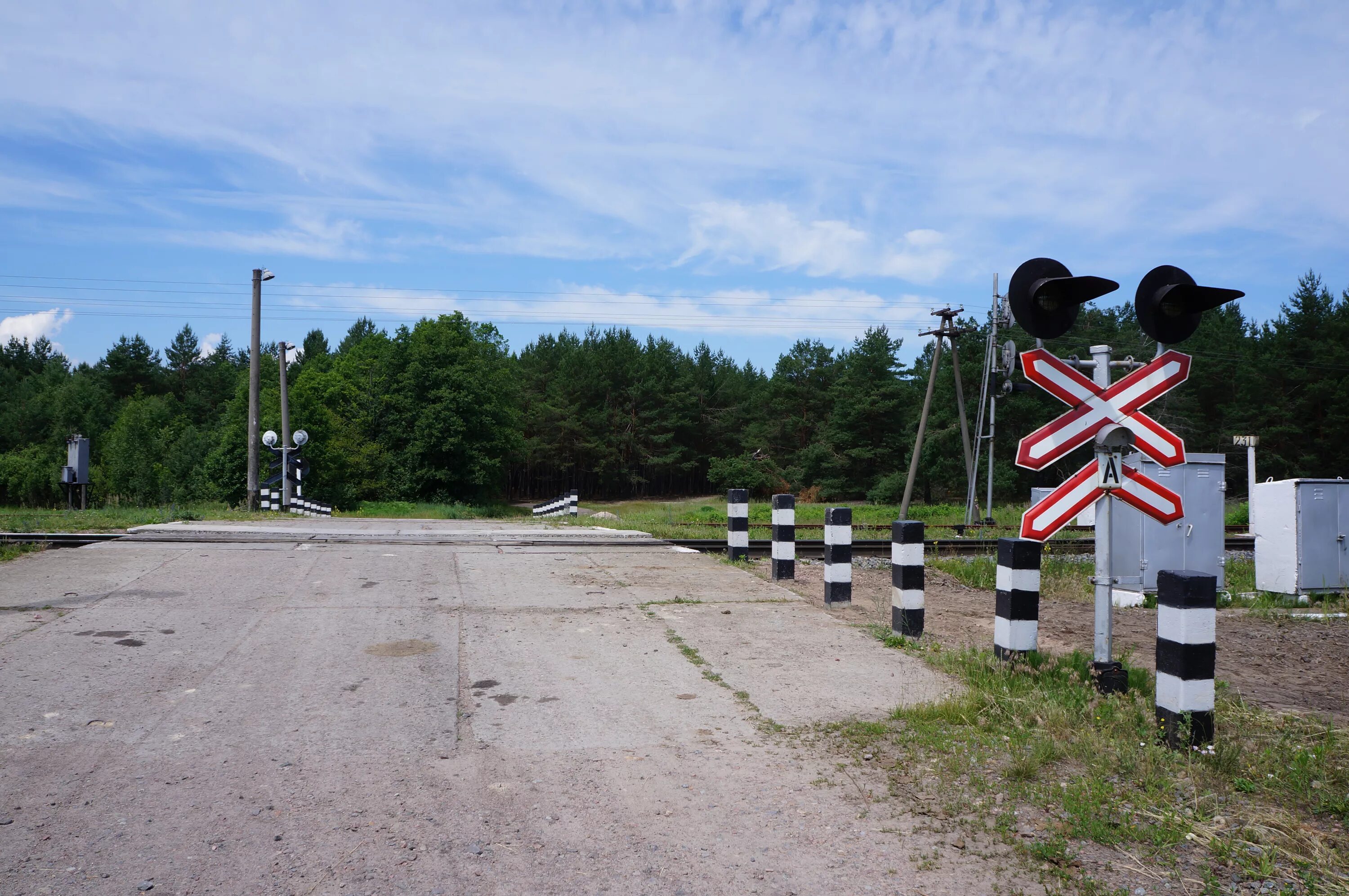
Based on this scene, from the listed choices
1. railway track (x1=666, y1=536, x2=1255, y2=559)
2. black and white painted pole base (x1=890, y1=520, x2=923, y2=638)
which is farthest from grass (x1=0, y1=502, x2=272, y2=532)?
black and white painted pole base (x1=890, y1=520, x2=923, y2=638)

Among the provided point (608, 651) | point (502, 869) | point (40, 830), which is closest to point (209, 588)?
point (608, 651)

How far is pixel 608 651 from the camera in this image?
6.27 meters

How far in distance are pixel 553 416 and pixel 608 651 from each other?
2859 inches

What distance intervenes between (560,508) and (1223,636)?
2363 centimetres

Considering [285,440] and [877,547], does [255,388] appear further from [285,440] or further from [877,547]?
[877,547]

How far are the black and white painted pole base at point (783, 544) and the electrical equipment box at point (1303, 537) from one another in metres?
6.93

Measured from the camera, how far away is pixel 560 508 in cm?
3083

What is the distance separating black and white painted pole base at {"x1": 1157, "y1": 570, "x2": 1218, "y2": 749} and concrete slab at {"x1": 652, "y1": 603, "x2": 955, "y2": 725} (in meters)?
1.17

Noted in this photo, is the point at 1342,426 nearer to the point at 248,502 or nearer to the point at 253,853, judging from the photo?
the point at 248,502

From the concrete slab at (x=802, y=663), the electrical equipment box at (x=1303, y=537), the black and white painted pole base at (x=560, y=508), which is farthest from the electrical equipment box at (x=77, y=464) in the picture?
the electrical equipment box at (x=1303, y=537)

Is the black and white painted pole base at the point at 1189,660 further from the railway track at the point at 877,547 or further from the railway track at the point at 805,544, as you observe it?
the railway track at the point at 877,547

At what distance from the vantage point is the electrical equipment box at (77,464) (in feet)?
80.6

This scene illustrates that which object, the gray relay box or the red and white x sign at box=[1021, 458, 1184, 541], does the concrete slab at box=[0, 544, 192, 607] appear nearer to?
the red and white x sign at box=[1021, 458, 1184, 541]

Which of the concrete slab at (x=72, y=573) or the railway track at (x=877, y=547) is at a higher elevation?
the concrete slab at (x=72, y=573)
